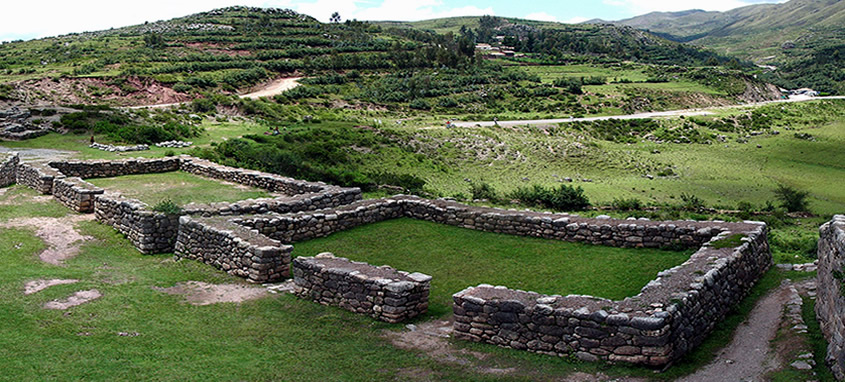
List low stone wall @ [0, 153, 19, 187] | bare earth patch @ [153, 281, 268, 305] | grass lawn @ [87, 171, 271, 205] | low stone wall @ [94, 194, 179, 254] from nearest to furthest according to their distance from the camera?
bare earth patch @ [153, 281, 268, 305], low stone wall @ [94, 194, 179, 254], grass lawn @ [87, 171, 271, 205], low stone wall @ [0, 153, 19, 187]

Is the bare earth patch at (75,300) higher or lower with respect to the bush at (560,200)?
lower

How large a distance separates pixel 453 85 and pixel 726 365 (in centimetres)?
7116

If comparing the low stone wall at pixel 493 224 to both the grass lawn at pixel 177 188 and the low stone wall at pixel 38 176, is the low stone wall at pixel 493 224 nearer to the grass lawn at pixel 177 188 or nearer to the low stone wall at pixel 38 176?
the grass lawn at pixel 177 188

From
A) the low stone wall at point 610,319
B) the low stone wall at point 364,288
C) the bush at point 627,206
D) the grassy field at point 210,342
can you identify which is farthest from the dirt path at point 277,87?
the low stone wall at point 610,319

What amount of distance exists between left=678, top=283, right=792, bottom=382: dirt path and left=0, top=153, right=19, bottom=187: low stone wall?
2291 centimetres

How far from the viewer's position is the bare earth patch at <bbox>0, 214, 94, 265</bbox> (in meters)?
14.4

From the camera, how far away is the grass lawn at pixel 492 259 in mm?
12188

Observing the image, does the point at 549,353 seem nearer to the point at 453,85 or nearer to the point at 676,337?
the point at 676,337

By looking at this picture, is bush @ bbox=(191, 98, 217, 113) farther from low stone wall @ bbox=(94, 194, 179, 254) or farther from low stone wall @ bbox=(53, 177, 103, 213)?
low stone wall @ bbox=(94, 194, 179, 254)

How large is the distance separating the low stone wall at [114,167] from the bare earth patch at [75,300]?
44.4 feet

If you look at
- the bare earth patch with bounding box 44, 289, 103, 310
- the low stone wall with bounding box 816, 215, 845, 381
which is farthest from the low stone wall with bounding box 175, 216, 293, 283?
the low stone wall with bounding box 816, 215, 845, 381

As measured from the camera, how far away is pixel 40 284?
38.8ft

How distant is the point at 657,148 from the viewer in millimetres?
50781

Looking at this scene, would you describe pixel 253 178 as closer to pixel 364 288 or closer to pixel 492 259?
pixel 492 259
